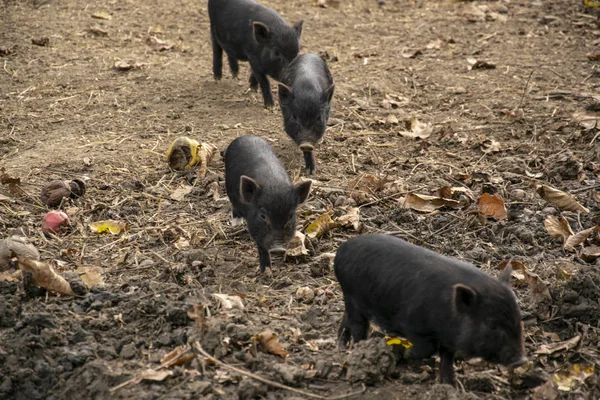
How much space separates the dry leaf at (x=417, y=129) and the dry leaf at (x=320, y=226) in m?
2.18

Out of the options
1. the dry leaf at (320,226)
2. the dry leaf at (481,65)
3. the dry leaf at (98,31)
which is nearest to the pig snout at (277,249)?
the dry leaf at (320,226)

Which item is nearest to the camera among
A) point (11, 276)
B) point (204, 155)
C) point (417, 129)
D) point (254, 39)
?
point (11, 276)

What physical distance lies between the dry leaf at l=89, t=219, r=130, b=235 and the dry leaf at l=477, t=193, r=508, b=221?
251 centimetres

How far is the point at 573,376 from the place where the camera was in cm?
417

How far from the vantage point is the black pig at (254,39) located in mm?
8609

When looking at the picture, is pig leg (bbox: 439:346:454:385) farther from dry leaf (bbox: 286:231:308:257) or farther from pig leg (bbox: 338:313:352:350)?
dry leaf (bbox: 286:231:308:257)

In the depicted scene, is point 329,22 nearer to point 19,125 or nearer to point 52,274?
point 19,125

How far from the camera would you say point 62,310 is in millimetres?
4664

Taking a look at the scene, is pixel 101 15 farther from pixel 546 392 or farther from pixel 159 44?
pixel 546 392

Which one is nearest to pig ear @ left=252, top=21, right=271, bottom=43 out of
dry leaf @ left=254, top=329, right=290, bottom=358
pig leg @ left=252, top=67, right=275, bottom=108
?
pig leg @ left=252, top=67, right=275, bottom=108

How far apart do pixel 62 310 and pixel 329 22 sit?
737 centimetres

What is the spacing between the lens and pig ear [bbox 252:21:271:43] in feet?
27.9

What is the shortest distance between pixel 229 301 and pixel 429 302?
130 cm

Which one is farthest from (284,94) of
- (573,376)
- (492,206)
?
(573,376)
